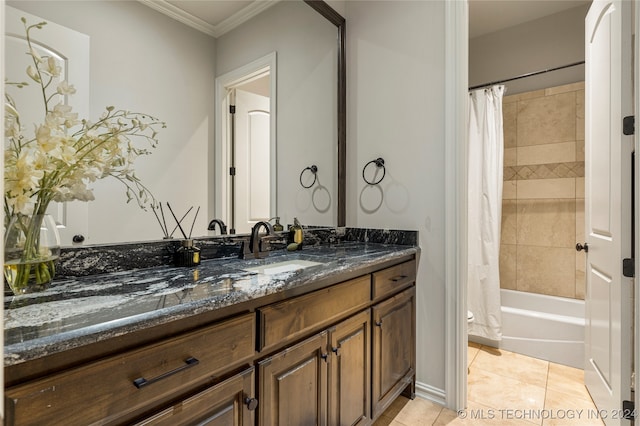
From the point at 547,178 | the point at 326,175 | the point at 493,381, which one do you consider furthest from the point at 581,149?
the point at 326,175

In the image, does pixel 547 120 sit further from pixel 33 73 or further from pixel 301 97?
pixel 33 73

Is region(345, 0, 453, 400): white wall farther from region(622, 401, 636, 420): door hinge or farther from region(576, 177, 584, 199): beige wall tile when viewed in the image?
region(576, 177, 584, 199): beige wall tile

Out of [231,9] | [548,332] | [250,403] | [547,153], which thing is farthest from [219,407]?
[547,153]

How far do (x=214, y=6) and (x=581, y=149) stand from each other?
2998 mm

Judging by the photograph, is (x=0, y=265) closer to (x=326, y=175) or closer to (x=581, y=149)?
(x=326, y=175)

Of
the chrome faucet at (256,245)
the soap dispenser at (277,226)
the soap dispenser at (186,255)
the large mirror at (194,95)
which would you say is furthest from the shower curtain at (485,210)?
the soap dispenser at (186,255)

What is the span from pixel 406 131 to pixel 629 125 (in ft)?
3.31

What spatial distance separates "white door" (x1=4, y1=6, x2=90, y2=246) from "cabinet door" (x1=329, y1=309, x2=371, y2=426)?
98 cm

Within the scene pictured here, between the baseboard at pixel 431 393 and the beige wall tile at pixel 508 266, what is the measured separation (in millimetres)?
1660

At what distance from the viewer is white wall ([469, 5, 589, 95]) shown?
2766 mm

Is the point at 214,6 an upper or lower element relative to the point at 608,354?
upper

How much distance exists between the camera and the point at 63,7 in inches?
41.4

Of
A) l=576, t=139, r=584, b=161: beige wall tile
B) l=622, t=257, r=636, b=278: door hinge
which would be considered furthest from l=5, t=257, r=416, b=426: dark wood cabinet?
l=576, t=139, r=584, b=161: beige wall tile

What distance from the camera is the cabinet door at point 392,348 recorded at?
1.53 meters
